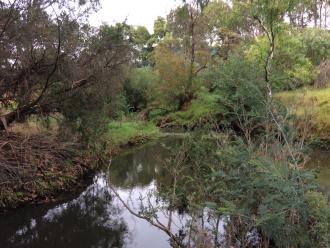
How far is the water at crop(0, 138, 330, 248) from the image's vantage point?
7002 mm

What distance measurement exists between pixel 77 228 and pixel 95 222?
1.57 ft

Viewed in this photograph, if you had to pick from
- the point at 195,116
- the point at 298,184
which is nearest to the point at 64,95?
the point at 298,184

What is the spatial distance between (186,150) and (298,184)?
8.97 ft

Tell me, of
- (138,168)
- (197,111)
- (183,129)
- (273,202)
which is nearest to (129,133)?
(138,168)

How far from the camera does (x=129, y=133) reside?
1792cm

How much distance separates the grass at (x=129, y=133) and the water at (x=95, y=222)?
5.12 m

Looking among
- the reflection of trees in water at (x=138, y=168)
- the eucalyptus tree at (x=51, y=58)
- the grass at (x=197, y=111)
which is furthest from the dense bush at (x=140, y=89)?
the eucalyptus tree at (x=51, y=58)

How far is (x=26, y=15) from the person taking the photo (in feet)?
28.9

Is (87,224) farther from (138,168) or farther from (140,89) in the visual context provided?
(140,89)

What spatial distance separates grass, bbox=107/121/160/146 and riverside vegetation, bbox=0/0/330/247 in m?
0.10

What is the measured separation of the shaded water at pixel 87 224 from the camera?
7.07m

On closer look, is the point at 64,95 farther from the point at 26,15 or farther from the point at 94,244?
the point at 94,244

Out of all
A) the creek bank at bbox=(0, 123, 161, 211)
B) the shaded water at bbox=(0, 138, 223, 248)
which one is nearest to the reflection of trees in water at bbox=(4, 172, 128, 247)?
the shaded water at bbox=(0, 138, 223, 248)

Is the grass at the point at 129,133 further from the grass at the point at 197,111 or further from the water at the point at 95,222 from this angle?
the water at the point at 95,222
